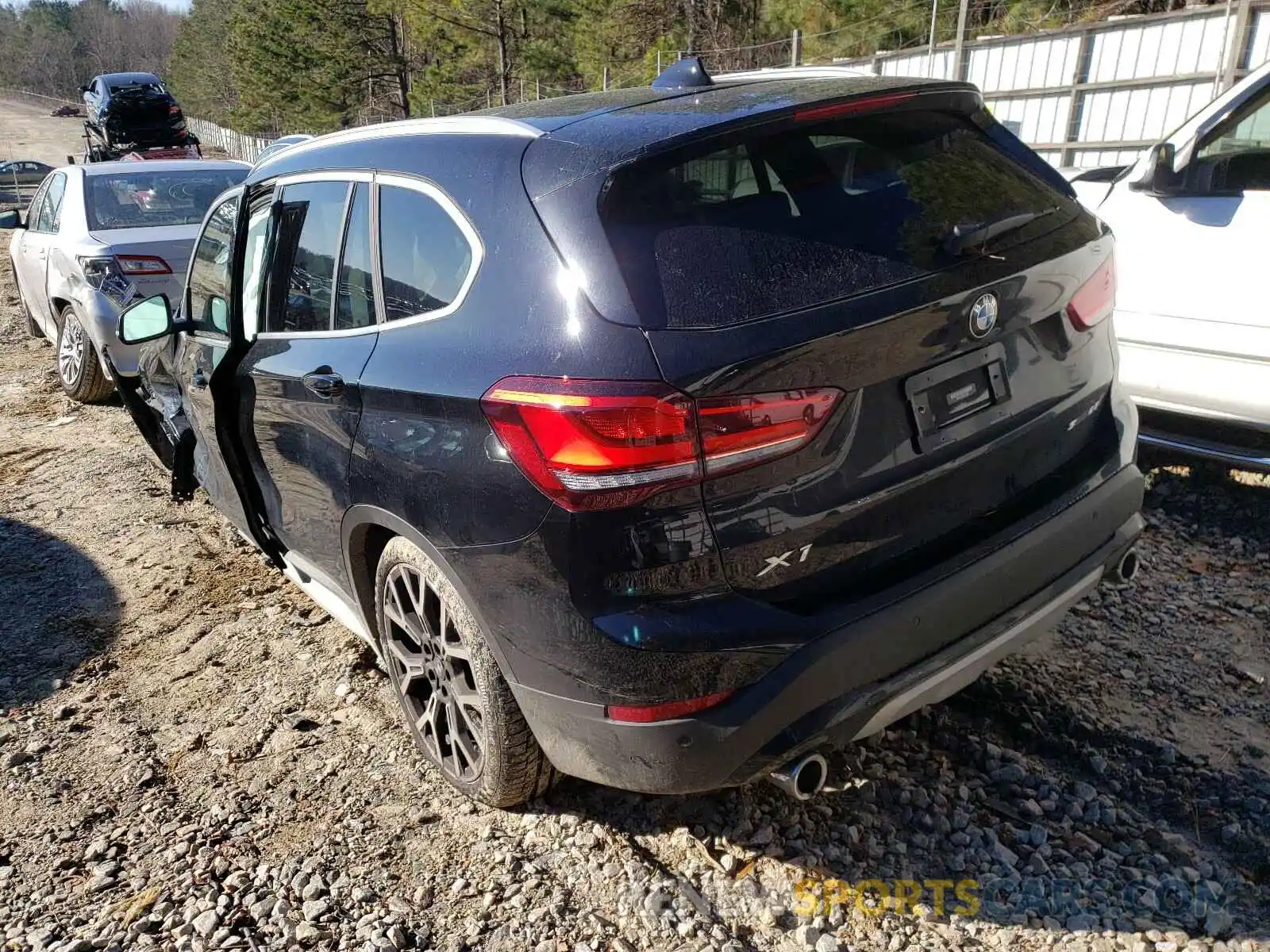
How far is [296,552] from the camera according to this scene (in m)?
3.64

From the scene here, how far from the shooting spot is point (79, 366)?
24.5 ft

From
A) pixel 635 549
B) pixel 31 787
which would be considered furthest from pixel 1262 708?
pixel 31 787

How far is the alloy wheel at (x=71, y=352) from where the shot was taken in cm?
743

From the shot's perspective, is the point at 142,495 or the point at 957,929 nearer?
the point at 957,929

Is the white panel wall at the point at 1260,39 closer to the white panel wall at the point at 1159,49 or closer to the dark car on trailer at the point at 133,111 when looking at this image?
the white panel wall at the point at 1159,49

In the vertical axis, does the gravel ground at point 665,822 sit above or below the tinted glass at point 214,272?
below

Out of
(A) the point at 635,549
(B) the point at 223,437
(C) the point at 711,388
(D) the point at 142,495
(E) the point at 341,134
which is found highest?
(E) the point at 341,134

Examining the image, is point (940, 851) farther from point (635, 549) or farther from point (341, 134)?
point (341, 134)

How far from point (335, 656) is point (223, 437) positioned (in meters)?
0.95

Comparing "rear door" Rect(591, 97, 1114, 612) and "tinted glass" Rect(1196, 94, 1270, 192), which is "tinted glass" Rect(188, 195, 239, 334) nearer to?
"rear door" Rect(591, 97, 1114, 612)

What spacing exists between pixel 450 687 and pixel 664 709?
0.88 meters

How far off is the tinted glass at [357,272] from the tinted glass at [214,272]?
0.89 meters

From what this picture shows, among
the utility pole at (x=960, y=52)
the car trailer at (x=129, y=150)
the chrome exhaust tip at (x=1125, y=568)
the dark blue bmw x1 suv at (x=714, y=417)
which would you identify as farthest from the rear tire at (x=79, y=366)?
the car trailer at (x=129, y=150)

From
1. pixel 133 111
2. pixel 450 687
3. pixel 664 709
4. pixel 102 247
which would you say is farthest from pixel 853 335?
pixel 133 111
